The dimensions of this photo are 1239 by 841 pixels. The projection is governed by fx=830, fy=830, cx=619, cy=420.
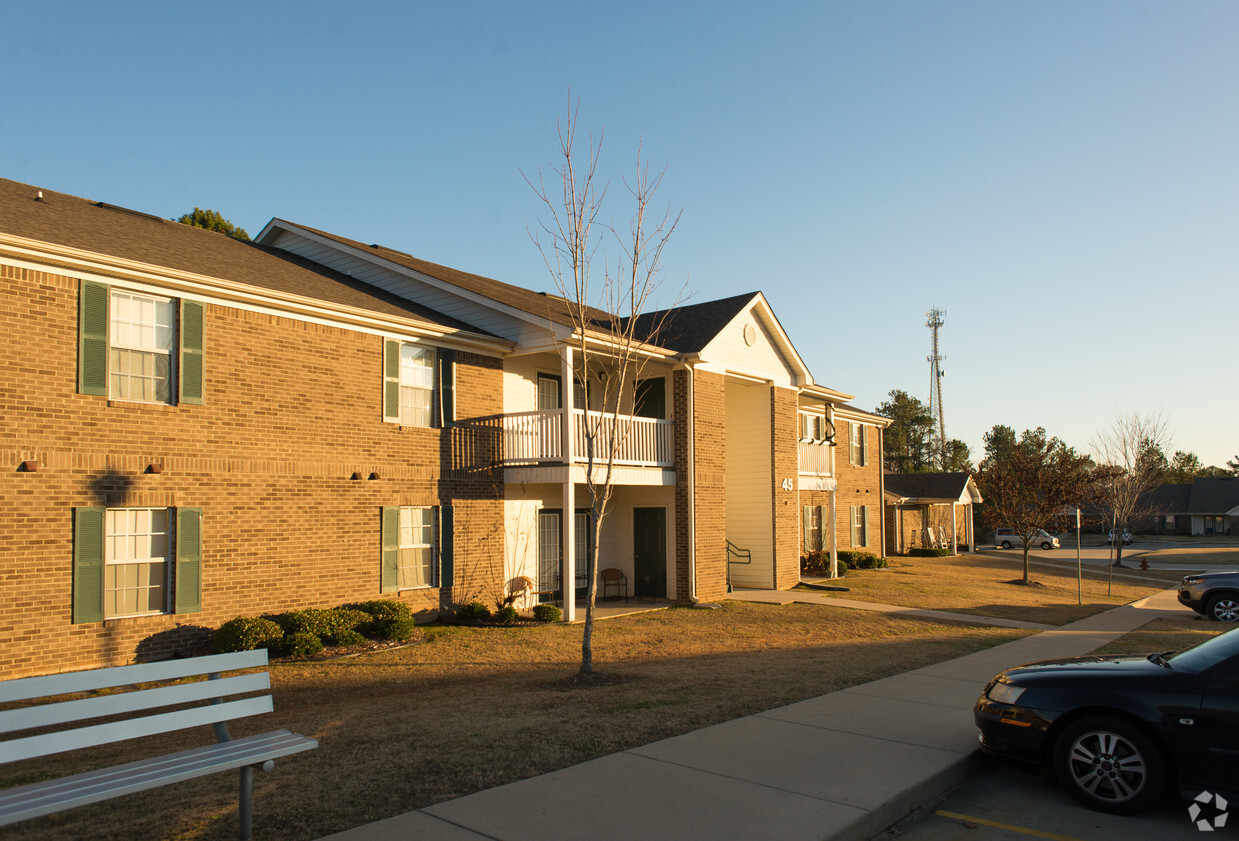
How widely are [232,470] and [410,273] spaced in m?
7.18

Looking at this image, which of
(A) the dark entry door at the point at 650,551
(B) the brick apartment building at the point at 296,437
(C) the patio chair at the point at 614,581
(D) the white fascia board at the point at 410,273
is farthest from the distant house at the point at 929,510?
(D) the white fascia board at the point at 410,273

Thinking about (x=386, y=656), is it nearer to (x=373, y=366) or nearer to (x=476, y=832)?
(x=373, y=366)

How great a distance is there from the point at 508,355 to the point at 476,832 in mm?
13690

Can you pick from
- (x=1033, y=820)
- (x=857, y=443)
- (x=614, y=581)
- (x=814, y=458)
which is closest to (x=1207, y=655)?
(x=1033, y=820)

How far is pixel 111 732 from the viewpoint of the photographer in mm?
4691

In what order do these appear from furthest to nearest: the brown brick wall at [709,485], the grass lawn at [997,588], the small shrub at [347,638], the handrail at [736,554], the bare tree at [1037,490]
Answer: the bare tree at [1037,490]
the handrail at [736,554]
the grass lawn at [997,588]
the brown brick wall at [709,485]
the small shrub at [347,638]

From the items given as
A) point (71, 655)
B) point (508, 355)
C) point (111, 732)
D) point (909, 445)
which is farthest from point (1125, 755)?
point (909, 445)

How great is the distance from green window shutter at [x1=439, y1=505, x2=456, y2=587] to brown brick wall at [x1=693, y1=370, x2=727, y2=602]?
6085 mm

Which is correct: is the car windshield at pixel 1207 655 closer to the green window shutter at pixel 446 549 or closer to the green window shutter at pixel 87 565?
the green window shutter at pixel 87 565

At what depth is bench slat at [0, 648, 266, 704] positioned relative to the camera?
4.42 m

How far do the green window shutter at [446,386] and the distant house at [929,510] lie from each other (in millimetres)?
27776

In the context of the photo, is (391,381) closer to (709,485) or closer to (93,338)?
(93,338)

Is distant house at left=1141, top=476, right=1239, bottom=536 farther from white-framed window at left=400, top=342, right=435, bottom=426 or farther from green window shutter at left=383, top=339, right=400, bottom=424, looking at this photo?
green window shutter at left=383, top=339, right=400, bottom=424

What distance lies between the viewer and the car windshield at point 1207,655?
230 inches
